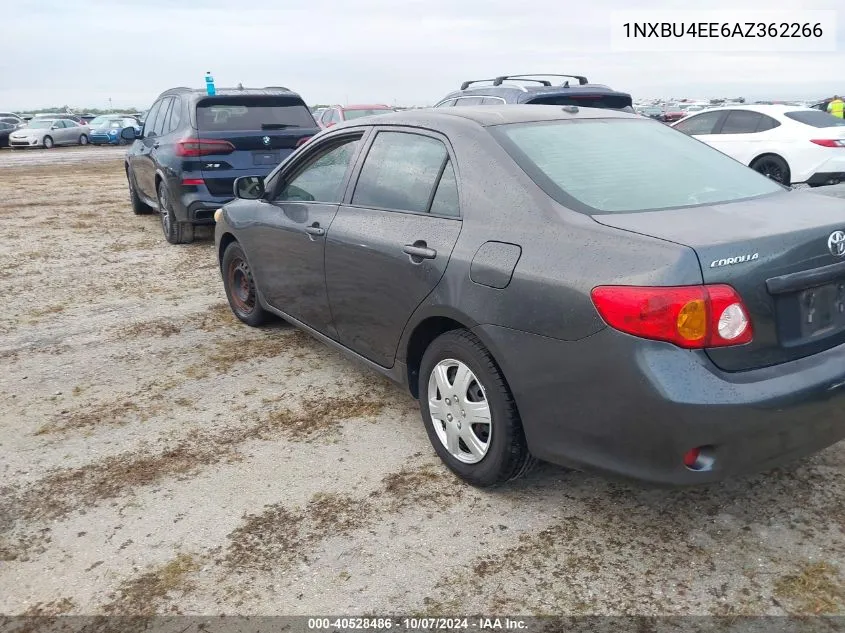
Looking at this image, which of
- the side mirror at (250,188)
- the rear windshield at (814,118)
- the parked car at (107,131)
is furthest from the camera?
the parked car at (107,131)

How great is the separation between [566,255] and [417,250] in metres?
0.84

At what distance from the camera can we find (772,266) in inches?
96.4

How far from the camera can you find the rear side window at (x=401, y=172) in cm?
341

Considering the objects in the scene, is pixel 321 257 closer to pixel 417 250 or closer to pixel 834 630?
pixel 417 250

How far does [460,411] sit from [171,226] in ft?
22.0

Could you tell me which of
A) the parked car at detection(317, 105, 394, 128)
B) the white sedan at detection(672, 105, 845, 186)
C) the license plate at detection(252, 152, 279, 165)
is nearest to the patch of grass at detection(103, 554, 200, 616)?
the license plate at detection(252, 152, 279, 165)

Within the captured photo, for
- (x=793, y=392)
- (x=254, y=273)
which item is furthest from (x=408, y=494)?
(x=254, y=273)

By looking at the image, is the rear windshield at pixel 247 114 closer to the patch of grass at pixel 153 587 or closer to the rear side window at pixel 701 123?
the patch of grass at pixel 153 587

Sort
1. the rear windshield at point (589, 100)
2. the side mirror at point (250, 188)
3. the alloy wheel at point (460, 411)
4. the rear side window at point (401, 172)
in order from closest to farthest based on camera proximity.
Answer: the alloy wheel at point (460, 411)
the rear side window at point (401, 172)
the side mirror at point (250, 188)
the rear windshield at point (589, 100)

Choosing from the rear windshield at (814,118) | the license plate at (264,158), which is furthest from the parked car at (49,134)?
the rear windshield at (814,118)

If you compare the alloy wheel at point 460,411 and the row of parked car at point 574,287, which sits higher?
the row of parked car at point 574,287

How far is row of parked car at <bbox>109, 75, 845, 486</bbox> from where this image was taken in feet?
7.84

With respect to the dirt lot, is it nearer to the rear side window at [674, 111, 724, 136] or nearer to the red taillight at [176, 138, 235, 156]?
the red taillight at [176, 138, 235, 156]

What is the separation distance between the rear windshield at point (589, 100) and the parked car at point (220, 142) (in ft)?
8.90
